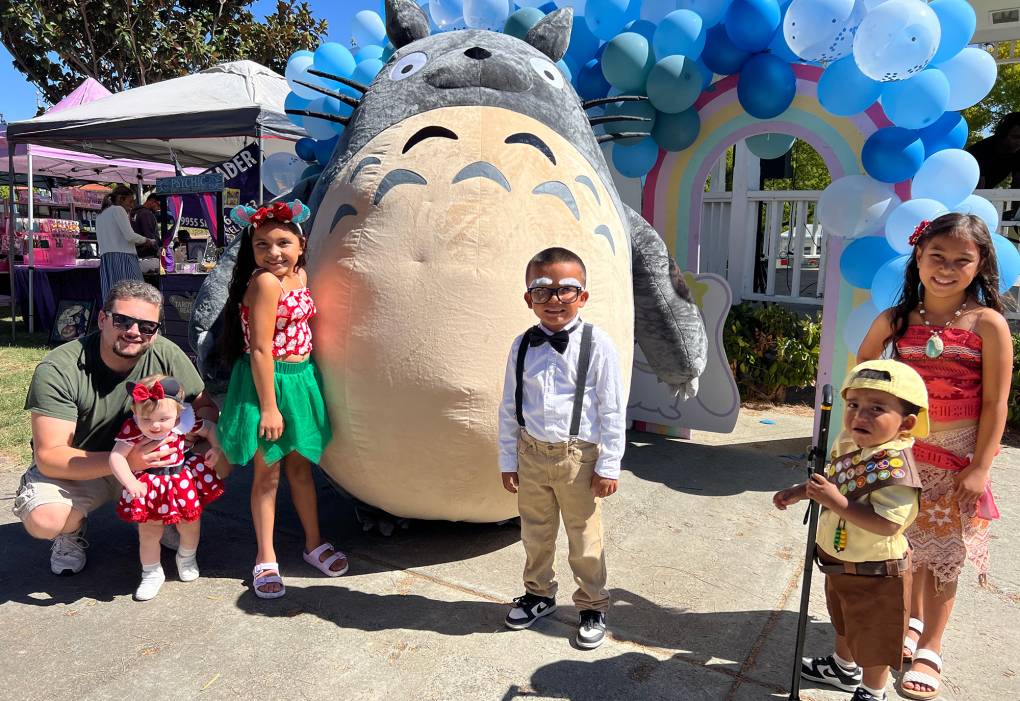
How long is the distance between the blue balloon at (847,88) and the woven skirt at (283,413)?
3161 millimetres

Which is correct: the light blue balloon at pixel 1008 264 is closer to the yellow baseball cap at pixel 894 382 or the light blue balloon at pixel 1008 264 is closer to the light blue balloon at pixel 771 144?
the yellow baseball cap at pixel 894 382

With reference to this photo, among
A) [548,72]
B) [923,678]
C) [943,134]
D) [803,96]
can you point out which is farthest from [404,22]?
[923,678]

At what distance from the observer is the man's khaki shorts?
10.3ft

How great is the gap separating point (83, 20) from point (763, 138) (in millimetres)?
15077

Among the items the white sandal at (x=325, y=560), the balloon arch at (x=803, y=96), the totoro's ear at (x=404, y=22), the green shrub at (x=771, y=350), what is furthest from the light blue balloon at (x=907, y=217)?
the white sandal at (x=325, y=560)

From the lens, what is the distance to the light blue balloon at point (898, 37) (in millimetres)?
3676

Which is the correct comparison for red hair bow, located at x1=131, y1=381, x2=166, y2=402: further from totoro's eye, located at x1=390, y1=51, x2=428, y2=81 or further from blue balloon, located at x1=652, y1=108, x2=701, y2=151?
blue balloon, located at x1=652, y1=108, x2=701, y2=151

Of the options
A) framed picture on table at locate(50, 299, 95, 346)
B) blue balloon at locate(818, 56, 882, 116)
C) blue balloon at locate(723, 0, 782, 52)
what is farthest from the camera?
framed picture on table at locate(50, 299, 95, 346)

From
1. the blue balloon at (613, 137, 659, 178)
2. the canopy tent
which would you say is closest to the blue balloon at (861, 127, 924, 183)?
the blue balloon at (613, 137, 659, 178)

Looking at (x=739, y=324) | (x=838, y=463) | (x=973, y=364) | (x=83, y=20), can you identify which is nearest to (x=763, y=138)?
(x=739, y=324)

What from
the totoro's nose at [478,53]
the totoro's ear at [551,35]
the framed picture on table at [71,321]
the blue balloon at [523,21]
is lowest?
the framed picture on table at [71,321]

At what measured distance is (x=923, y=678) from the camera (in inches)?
101

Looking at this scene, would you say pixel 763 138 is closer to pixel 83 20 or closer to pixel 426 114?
pixel 426 114

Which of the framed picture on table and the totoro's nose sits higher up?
the totoro's nose
